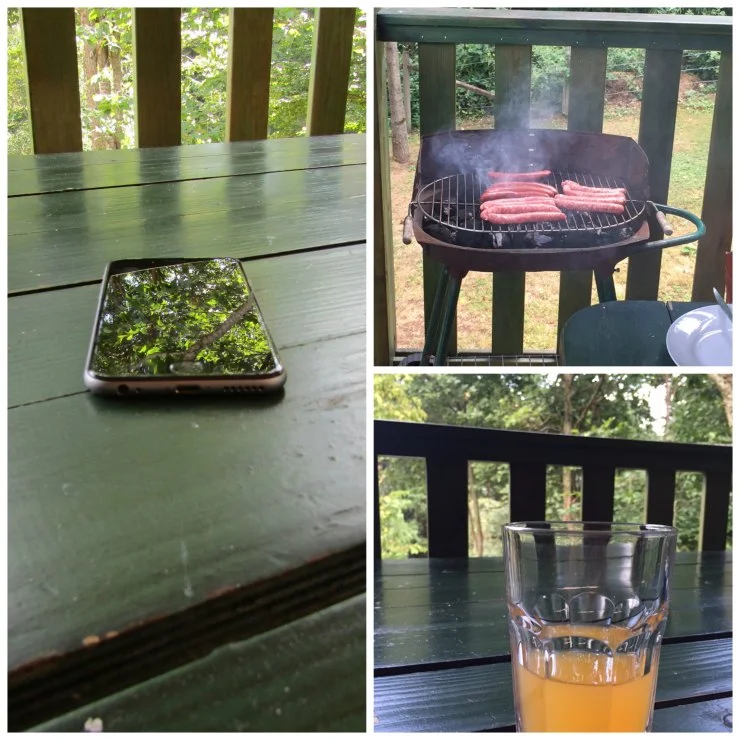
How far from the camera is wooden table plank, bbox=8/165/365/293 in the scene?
0.62 meters

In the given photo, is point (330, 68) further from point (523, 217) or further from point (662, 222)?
point (662, 222)

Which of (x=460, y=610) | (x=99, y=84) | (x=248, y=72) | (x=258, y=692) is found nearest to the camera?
(x=258, y=692)

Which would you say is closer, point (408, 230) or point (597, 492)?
point (597, 492)

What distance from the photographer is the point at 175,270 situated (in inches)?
22.2

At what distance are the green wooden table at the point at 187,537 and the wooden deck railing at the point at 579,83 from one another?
103 cm

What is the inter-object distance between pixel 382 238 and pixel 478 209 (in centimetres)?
31

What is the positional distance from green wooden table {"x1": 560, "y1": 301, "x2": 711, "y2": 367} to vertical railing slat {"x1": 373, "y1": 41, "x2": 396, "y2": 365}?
Answer: 504 mm

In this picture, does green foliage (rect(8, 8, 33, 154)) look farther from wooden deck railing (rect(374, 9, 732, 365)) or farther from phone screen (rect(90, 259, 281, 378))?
phone screen (rect(90, 259, 281, 378))

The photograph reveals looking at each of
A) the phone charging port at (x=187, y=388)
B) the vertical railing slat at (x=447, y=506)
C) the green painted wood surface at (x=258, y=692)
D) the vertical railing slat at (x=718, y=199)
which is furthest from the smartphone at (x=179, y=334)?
the vertical railing slat at (x=718, y=199)

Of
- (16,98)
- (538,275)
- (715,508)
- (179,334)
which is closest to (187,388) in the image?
(179,334)

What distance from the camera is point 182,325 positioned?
47cm

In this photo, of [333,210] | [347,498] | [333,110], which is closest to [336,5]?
[333,110]

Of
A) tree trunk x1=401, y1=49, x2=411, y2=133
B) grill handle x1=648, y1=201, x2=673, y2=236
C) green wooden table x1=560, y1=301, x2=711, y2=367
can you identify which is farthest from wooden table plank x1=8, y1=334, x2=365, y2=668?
tree trunk x1=401, y1=49, x2=411, y2=133

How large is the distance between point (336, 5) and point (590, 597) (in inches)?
43.9
